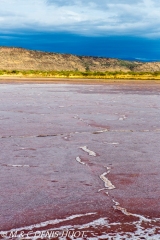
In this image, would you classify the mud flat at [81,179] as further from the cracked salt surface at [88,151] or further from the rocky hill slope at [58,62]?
the rocky hill slope at [58,62]

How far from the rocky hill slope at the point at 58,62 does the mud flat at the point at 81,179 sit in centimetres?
6775

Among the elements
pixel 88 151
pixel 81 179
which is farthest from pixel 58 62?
pixel 81 179

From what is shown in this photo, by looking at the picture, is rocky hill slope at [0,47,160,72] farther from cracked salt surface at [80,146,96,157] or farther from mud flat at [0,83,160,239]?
cracked salt surface at [80,146,96,157]

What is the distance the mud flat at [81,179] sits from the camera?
2.65 meters

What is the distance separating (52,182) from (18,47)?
8310cm

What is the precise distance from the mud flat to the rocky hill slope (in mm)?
67752

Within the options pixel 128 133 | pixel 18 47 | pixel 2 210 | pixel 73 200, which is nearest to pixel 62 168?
pixel 73 200

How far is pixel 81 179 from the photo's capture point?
144 inches

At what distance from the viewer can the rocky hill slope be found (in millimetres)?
74525

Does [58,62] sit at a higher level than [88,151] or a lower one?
higher

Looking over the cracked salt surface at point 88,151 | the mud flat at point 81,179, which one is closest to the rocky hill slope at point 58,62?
the mud flat at point 81,179

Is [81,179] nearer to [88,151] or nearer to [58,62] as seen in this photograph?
[88,151]

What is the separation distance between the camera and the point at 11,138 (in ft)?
18.3

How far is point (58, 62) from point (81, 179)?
245 feet
